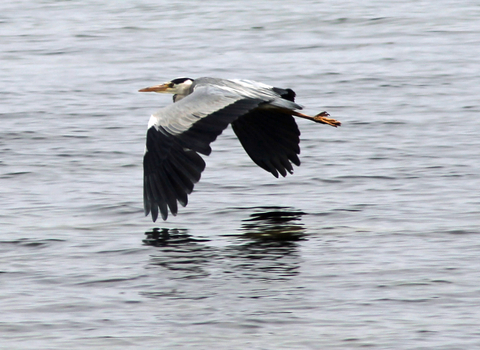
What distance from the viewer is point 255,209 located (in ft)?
29.5

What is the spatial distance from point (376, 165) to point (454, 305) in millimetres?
4038

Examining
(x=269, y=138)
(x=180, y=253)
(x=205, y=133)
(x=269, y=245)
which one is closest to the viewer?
(x=180, y=253)

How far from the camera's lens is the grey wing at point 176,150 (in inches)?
313

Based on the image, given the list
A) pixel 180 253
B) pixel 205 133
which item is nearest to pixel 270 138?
pixel 205 133

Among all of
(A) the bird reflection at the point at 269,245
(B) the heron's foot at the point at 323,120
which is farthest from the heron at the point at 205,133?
(A) the bird reflection at the point at 269,245

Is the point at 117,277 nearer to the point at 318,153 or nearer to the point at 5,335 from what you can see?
the point at 5,335

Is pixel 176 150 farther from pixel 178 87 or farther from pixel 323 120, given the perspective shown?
pixel 178 87

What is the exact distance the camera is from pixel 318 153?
36.2 ft

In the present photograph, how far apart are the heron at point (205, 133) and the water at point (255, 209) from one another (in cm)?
33

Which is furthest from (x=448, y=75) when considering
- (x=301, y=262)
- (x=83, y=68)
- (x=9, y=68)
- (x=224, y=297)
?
(x=224, y=297)

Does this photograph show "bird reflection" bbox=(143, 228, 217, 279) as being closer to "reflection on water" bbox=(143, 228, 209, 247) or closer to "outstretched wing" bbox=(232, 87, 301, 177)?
"reflection on water" bbox=(143, 228, 209, 247)

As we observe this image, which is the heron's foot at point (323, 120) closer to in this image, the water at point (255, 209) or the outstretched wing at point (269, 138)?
the outstretched wing at point (269, 138)

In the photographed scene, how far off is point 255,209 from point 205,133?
108cm

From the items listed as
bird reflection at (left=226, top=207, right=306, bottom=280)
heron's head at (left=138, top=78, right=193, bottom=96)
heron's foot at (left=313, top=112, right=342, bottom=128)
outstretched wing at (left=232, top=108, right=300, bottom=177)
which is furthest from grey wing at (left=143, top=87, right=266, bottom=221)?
heron's head at (left=138, top=78, right=193, bottom=96)
